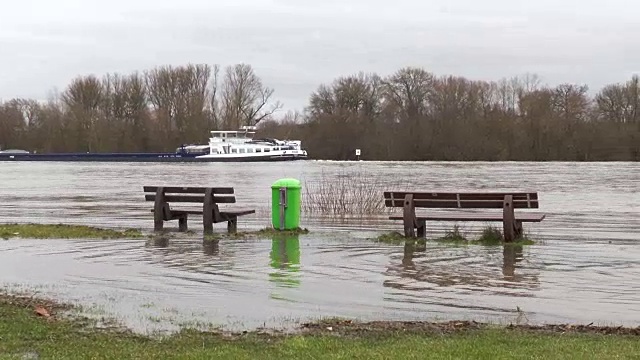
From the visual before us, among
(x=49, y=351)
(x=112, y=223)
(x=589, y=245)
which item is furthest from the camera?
(x=112, y=223)

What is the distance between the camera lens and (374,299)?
31.8ft

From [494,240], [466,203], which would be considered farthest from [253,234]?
[494,240]

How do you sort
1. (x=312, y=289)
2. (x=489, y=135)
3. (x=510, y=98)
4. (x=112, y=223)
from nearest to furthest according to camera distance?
(x=312, y=289) → (x=112, y=223) → (x=489, y=135) → (x=510, y=98)

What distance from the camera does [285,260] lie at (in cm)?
1302

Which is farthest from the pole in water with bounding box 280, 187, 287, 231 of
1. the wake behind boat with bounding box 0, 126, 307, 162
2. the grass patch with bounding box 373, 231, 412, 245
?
the wake behind boat with bounding box 0, 126, 307, 162

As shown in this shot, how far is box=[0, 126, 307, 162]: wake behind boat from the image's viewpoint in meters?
103

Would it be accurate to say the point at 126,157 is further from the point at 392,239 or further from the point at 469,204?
the point at 469,204

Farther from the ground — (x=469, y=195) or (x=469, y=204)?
(x=469, y=195)

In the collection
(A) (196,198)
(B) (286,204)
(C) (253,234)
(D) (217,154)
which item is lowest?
(C) (253,234)

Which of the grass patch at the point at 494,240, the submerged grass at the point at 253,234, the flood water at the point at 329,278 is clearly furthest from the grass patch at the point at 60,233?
the grass patch at the point at 494,240

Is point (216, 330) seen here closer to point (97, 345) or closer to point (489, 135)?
point (97, 345)

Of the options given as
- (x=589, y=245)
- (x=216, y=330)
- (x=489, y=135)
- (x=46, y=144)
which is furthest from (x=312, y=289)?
(x=46, y=144)

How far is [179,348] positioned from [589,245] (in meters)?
11.1

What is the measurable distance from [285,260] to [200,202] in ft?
16.8
